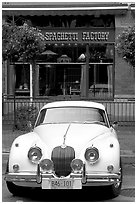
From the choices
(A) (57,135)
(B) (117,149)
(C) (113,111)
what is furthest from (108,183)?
(C) (113,111)

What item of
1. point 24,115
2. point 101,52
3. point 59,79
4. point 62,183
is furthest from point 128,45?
point 59,79

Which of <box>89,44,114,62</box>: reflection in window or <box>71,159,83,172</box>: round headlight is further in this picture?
<box>89,44,114,62</box>: reflection in window

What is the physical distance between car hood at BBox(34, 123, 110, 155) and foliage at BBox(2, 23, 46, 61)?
6.24 m

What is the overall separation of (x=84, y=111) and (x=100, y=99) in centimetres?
1074

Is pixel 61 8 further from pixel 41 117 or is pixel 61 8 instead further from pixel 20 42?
pixel 41 117

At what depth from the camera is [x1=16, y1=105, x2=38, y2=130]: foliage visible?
1533 centimetres

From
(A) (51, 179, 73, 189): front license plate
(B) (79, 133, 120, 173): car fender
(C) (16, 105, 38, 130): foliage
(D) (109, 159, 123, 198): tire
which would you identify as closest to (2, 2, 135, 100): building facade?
(C) (16, 105, 38, 130): foliage

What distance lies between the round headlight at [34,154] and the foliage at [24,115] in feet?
25.6

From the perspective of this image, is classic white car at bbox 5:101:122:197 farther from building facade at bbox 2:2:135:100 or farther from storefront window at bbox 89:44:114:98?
storefront window at bbox 89:44:114:98

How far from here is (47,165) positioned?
7133mm

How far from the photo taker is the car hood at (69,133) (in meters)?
7.45

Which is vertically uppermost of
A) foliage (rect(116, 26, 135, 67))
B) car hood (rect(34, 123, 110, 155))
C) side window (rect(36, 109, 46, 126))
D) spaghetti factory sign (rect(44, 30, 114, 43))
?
spaghetti factory sign (rect(44, 30, 114, 43))

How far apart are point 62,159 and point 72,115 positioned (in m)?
1.77

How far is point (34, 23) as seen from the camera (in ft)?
65.2
